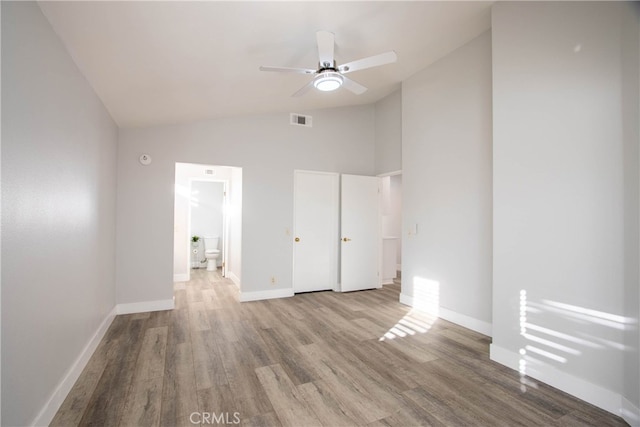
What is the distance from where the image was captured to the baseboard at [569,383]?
1927mm

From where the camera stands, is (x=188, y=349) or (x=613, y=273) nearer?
(x=613, y=273)

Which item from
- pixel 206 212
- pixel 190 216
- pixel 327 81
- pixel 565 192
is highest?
pixel 327 81

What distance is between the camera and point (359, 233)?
5156mm

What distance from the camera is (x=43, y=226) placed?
67.6 inches

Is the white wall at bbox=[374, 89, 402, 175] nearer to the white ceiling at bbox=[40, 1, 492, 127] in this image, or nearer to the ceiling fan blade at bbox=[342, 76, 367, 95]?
the white ceiling at bbox=[40, 1, 492, 127]

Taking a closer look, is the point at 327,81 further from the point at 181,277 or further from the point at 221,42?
the point at 181,277

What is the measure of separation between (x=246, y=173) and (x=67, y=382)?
3.13m

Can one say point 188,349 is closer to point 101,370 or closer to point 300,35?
point 101,370

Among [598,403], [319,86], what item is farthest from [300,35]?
[598,403]

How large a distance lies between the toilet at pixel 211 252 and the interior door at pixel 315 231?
2.80 meters

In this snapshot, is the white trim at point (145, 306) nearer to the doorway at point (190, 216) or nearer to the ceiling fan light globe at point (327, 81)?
the doorway at point (190, 216)

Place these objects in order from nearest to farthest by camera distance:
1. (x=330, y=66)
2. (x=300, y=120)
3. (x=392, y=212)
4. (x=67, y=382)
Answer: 1. (x=67, y=382)
2. (x=330, y=66)
3. (x=300, y=120)
4. (x=392, y=212)

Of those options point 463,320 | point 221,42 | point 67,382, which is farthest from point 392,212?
point 67,382

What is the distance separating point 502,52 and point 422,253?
2524mm
